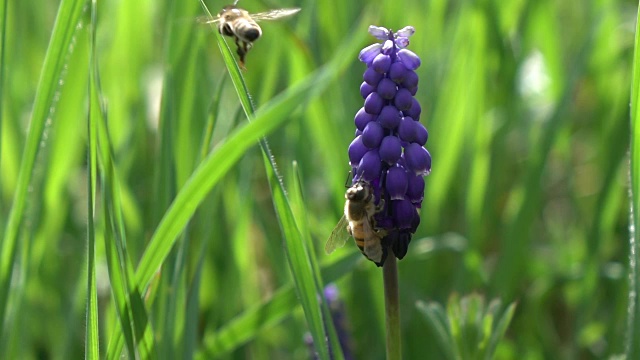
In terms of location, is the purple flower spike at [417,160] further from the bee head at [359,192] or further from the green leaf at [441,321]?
the green leaf at [441,321]

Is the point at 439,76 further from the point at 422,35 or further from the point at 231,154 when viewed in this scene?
the point at 231,154

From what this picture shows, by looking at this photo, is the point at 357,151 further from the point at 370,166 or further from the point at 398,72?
the point at 398,72

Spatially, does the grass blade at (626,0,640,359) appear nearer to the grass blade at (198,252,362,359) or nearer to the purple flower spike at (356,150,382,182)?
the purple flower spike at (356,150,382,182)

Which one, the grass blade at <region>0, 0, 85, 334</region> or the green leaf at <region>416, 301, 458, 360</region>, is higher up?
the grass blade at <region>0, 0, 85, 334</region>

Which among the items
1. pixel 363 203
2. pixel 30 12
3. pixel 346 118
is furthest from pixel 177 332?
pixel 30 12

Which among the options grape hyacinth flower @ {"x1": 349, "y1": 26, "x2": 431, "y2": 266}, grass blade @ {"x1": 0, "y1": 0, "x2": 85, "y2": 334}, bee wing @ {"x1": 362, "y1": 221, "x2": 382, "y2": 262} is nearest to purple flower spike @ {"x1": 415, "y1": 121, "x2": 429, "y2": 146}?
grape hyacinth flower @ {"x1": 349, "y1": 26, "x2": 431, "y2": 266}

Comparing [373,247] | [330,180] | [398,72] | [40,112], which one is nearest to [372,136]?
[398,72]
